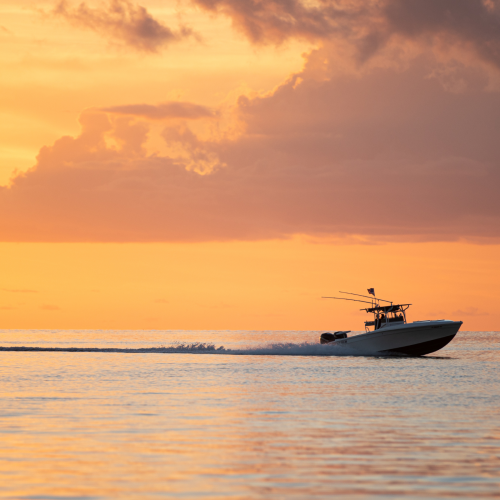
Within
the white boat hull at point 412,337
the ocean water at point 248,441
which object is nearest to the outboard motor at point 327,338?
the white boat hull at point 412,337

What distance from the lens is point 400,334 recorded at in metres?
64.6

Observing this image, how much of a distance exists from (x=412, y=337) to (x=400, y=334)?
1.16 meters

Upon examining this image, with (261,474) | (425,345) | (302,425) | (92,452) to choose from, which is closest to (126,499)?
(261,474)

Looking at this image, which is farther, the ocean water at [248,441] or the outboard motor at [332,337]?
the outboard motor at [332,337]

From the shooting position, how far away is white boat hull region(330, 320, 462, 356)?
63.7 meters

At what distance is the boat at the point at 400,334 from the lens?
63.8 metres

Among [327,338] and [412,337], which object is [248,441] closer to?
[412,337]

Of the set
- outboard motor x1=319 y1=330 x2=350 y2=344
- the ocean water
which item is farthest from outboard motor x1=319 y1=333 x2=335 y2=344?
the ocean water

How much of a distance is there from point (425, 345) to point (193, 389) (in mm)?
34402

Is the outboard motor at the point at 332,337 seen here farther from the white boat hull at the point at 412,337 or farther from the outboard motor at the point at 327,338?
the white boat hull at the point at 412,337

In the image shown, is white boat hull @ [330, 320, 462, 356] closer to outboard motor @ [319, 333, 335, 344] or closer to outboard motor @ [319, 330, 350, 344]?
outboard motor @ [319, 330, 350, 344]

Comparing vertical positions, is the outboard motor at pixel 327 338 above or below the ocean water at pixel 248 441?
above

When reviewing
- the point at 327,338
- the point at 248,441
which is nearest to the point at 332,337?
the point at 327,338

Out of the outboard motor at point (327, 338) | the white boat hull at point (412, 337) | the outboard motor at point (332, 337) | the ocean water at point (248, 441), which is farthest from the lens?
the outboard motor at point (327, 338)
